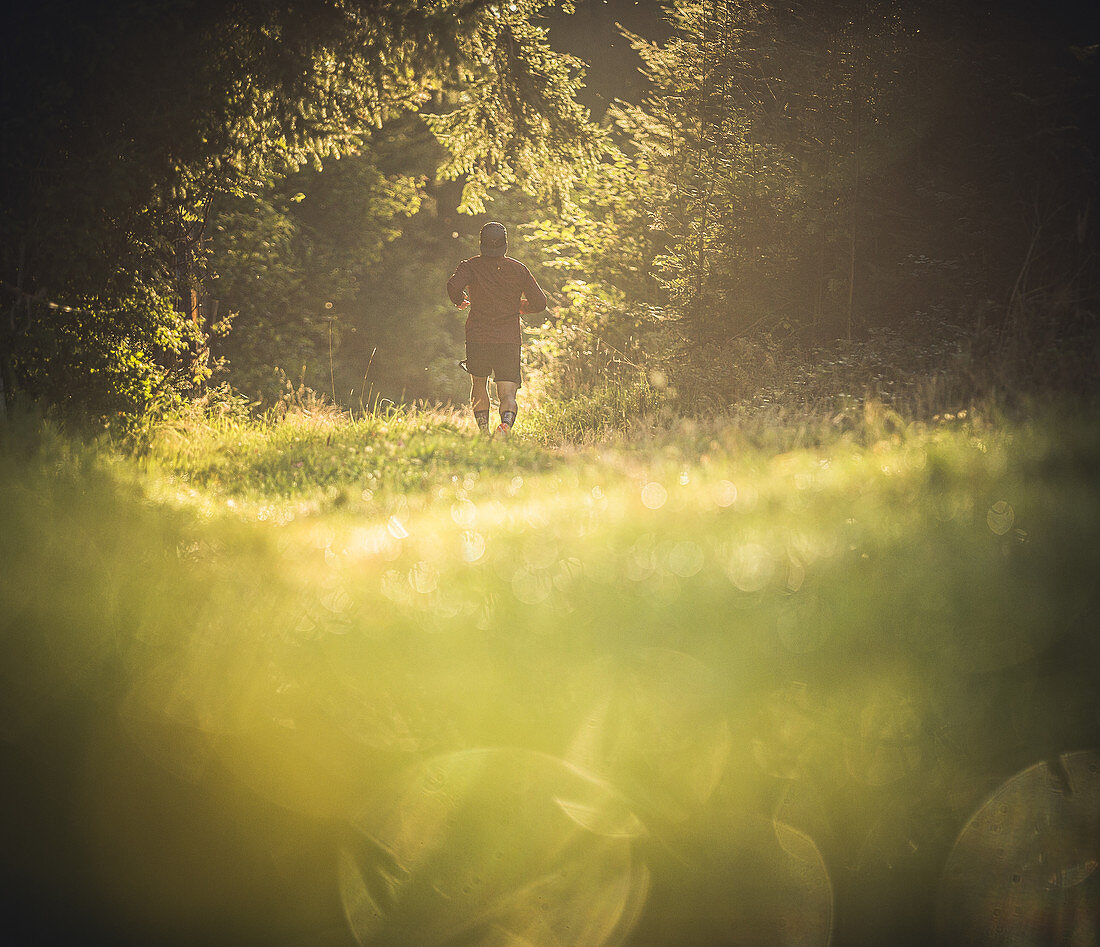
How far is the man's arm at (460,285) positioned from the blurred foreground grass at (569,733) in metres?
6.75

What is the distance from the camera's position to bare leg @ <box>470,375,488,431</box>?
998cm

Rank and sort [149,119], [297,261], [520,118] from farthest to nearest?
[297,261] < [520,118] < [149,119]

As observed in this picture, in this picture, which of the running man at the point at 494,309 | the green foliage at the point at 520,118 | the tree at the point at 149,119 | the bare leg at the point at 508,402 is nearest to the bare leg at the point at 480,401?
the running man at the point at 494,309

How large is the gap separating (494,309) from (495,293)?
0.61 ft

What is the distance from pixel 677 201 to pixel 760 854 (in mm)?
11604

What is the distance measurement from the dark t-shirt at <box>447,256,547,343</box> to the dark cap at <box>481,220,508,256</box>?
0.08 m

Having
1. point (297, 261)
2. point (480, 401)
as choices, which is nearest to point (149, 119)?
point (480, 401)

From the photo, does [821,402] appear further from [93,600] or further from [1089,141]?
[93,600]

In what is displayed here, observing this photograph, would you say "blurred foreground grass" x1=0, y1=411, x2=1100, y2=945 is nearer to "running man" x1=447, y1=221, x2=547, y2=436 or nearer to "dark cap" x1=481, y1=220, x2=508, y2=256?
"running man" x1=447, y1=221, x2=547, y2=436

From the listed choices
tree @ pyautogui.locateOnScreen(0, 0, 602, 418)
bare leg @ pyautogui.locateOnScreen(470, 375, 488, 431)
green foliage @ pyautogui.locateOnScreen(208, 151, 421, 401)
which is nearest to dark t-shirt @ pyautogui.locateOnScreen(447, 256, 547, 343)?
bare leg @ pyautogui.locateOnScreen(470, 375, 488, 431)

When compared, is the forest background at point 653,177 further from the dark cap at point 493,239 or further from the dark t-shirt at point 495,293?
the dark t-shirt at point 495,293

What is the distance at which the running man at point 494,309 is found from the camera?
9.72 metres

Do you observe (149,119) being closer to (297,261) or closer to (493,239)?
(493,239)

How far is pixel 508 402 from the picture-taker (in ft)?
33.2
